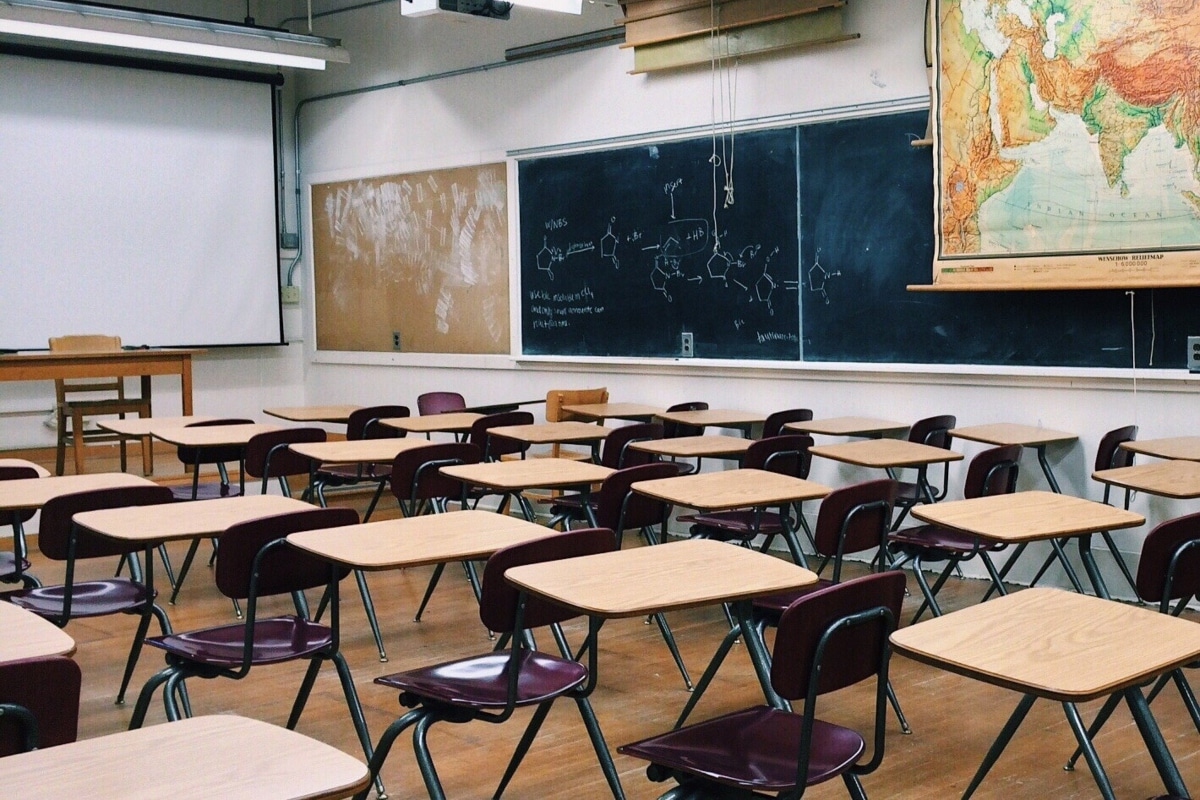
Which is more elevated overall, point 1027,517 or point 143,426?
point 143,426

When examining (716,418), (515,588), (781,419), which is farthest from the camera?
(716,418)

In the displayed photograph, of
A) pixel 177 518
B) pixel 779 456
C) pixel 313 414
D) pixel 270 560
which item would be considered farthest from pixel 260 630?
pixel 313 414

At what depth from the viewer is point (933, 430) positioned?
611 cm

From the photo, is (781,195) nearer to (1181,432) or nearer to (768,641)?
(1181,432)

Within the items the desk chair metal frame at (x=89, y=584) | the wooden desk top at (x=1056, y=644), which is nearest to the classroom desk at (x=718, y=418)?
the desk chair metal frame at (x=89, y=584)

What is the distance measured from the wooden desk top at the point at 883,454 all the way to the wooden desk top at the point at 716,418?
129 cm

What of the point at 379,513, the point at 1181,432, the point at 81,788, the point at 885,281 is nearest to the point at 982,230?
the point at 885,281

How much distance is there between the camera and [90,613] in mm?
3750

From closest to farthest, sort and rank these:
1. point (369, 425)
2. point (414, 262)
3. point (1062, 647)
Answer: point (1062, 647), point (369, 425), point (414, 262)

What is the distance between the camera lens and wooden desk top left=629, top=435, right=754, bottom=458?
17.2 ft

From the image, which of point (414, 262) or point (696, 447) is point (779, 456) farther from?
point (414, 262)

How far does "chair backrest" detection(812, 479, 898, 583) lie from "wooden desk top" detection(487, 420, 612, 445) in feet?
5.94

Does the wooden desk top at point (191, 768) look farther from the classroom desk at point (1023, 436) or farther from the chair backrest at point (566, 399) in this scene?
the chair backrest at point (566, 399)

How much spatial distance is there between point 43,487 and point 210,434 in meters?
1.69
